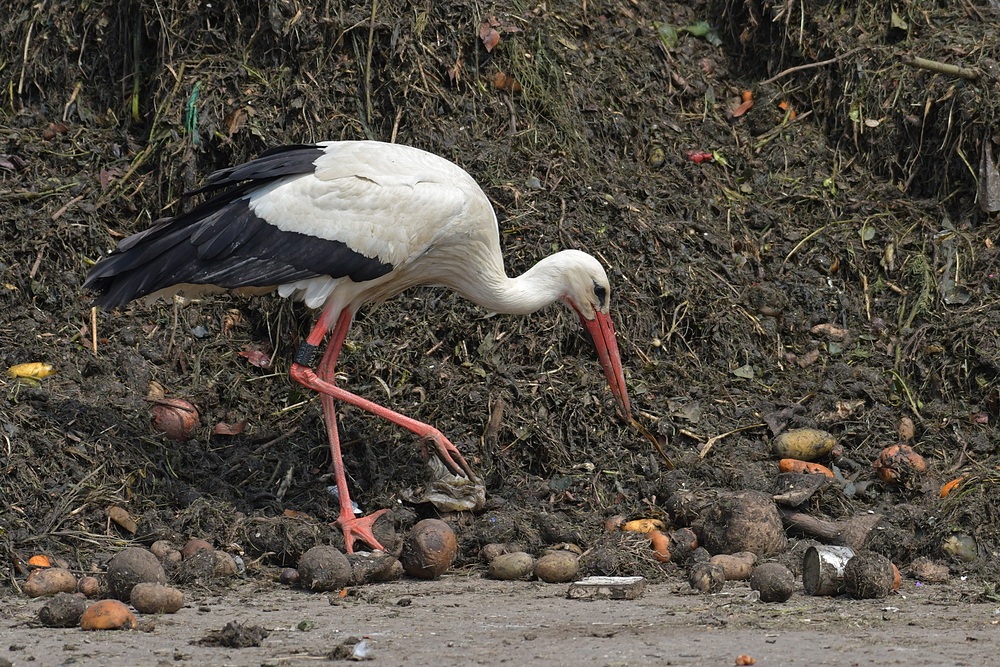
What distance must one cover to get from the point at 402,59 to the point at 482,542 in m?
3.53

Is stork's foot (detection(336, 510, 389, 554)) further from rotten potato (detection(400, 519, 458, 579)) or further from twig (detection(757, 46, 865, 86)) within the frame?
twig (detection(757, 46, 865, 86))

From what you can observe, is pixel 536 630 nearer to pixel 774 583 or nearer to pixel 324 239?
pixel 774 583

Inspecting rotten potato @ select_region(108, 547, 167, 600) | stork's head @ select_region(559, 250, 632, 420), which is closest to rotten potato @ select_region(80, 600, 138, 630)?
rotten potato @ select_region(108, 547, 167, 600)

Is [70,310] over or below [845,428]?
over

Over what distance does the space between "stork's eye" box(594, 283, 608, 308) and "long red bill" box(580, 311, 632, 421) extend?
7cm

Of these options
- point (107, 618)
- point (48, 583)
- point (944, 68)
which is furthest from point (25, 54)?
point (944, 68)

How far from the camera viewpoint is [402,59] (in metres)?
8.45

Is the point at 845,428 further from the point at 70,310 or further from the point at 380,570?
the point at 70,310

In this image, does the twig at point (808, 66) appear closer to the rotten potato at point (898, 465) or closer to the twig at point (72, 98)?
the rotten potato at point (898, 465)

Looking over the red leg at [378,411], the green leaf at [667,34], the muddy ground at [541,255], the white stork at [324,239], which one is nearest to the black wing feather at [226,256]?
the white stork at [324,239]

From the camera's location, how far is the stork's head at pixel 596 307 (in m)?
7.09

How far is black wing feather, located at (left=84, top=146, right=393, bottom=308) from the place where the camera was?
21.3 ft

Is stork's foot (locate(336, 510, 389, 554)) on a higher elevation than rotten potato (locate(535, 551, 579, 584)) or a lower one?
higher

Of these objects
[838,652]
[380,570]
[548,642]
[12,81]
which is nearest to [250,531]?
[380,570]
